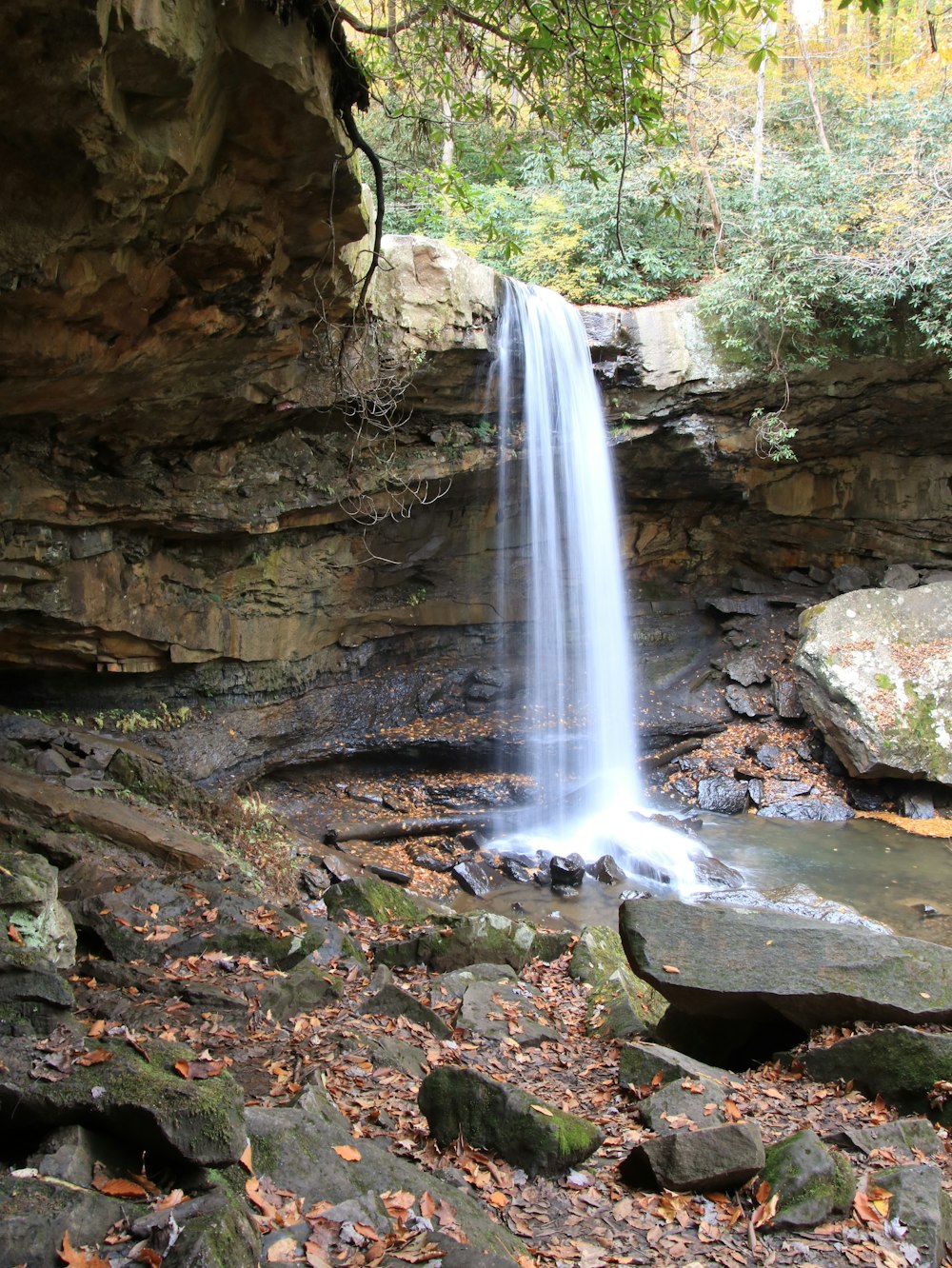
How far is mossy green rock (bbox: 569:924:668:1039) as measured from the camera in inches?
190

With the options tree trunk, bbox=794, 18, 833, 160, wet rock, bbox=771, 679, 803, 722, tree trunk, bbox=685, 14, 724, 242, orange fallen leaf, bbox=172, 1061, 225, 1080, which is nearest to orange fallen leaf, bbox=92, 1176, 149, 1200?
orange fallen leaf, bbox=172, 1061, 225, 1080

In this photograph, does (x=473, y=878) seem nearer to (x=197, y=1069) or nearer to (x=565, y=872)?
(x=565, y=872)

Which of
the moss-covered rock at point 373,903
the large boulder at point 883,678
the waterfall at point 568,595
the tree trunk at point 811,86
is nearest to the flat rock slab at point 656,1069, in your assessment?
the moss-covered rock at point 373,903

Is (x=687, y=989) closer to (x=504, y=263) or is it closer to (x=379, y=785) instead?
(x=379, y=785)

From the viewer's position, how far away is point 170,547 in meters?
9.65

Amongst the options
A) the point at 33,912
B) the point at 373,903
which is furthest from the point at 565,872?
the point at 33,912

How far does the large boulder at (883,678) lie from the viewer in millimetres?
11070

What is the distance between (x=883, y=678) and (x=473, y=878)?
654 cm

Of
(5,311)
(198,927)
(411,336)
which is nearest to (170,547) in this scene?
(411,336)

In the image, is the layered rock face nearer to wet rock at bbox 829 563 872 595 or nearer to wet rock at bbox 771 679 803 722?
wet rock at bbox 829 563 872 595

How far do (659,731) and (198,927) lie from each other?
30.7 feet

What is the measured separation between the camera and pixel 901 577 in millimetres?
13742

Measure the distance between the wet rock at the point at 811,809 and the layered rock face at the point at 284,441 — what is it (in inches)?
85.2

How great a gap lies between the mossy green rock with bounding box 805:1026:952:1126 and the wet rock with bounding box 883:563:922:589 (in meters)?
11.2
